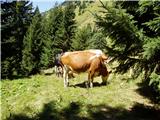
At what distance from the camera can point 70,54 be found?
722 inches

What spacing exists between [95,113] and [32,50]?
170 feet

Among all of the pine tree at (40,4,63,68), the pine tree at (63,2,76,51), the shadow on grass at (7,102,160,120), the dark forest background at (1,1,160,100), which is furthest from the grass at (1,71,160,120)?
the pine tree at (63,2,76,51)

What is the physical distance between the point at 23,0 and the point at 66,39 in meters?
16.5

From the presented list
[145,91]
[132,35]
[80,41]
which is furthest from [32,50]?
[132,35]

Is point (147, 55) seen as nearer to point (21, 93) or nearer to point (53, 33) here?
point (21, 93)

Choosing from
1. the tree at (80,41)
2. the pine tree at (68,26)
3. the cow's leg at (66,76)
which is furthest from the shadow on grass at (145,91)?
the pine tree at (68,26)

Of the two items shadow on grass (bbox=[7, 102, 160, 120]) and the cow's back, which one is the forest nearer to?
shadow on grass (bbox=[7, 102, 160, 120])

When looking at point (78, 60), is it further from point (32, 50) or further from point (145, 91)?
point (32, 50)

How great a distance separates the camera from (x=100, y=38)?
1872 cm

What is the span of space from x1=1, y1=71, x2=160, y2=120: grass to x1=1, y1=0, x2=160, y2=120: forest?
106cm

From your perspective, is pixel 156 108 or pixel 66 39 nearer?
pixel 156 108

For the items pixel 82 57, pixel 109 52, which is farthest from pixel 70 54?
pixel 109 52

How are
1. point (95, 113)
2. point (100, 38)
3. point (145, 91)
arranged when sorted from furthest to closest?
point (100, 38), point (145, 91), point (95, 113)

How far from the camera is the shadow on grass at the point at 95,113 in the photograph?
14.0 metres
